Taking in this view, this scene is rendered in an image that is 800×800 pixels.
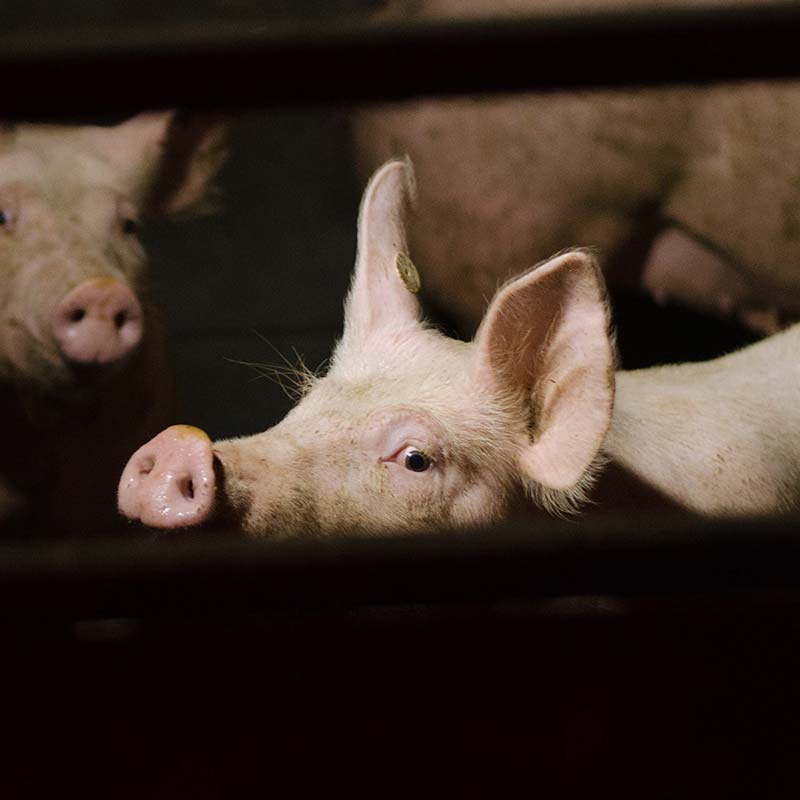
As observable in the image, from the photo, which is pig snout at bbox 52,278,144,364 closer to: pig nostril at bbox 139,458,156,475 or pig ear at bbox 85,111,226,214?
pig ear at bbox 85,111,226,214

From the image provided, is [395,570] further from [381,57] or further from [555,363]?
[555,363]

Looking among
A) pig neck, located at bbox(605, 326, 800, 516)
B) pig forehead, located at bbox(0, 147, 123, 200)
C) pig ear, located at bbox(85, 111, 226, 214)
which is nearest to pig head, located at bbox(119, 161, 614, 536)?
pig neck, located at bbox(605, 326, 800, 516)

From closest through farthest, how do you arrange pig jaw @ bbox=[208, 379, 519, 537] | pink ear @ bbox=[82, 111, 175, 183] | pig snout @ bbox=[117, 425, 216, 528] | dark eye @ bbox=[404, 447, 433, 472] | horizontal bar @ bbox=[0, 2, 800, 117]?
1. horizontal bar @ bbox=[0, 2, 800, 117]
2. pig snout @ bbox=[117, 425, 216, 528]
3. pig jaw @ bbox=[208, 379, 519, 537]
4. dark eye @ bbox=[404, 447, 433, 472]
5. pink ear @ bbox=[82, 111, 175, 183]

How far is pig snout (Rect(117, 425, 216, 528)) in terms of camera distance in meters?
1.19

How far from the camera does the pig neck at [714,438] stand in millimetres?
1576

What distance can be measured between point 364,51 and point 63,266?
1.48m

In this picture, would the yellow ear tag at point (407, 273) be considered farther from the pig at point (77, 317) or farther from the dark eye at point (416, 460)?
the pig at point (77, 317)

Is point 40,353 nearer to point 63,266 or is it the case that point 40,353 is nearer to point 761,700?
point 63,266

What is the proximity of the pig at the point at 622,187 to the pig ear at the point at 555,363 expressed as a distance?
1.21 metres

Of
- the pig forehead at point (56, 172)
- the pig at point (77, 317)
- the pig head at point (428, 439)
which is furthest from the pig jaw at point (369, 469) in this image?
the pig forehead at point (56, 172)

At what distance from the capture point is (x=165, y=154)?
7.85 feet

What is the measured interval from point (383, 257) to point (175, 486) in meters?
0.65

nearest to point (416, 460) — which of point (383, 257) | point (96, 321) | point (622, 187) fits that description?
point (383, 257)

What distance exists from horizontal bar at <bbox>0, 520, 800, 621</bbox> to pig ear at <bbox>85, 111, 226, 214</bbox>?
5.85 feet
